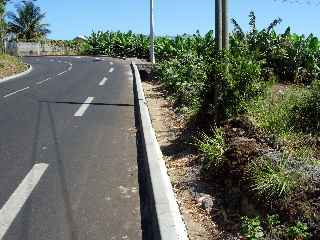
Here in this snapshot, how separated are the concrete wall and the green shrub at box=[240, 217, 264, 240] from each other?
59.8 metres

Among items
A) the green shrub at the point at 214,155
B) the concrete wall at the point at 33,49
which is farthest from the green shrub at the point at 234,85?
the concrete wall at the point at 33,49

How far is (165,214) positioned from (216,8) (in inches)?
244

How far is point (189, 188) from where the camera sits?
6.63m

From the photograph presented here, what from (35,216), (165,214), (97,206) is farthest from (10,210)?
(165,214)

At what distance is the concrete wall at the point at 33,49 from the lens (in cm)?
6469

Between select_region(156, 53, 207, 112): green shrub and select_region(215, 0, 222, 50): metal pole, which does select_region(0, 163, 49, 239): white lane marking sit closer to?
select_region(215, 0, 222, 50): metal pole

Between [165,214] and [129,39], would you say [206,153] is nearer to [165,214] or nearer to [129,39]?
[165,214]

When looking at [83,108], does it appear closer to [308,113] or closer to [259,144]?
[308,113]

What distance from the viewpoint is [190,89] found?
1480 centimetres

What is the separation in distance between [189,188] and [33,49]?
66732 mm

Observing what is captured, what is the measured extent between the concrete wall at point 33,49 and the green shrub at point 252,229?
59.8 m

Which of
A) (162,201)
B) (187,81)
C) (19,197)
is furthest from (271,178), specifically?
(187,81)

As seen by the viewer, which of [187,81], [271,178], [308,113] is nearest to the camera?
[271,178]

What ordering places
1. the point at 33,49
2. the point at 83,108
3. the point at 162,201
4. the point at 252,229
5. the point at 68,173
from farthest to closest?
the point at 33,49 < the point at 83,108 < the point at 68,173 < the point at 162,201 < the point at 252,229
